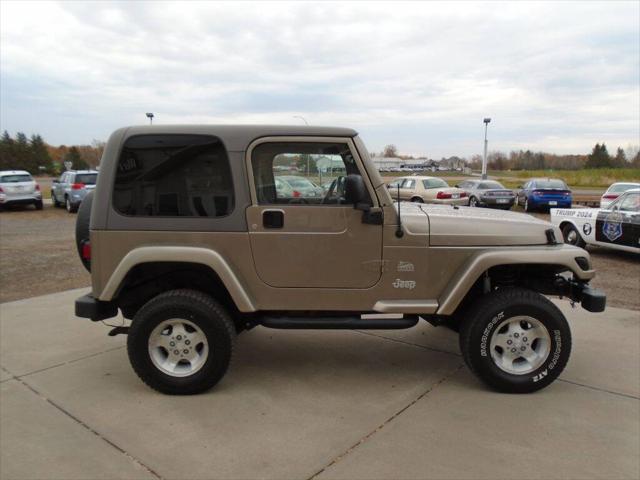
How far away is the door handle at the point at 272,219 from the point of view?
345 cm

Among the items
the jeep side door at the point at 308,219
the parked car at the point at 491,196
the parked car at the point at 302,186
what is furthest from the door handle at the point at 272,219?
the parked car at the point at 491,196

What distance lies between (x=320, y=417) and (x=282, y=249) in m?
1.19

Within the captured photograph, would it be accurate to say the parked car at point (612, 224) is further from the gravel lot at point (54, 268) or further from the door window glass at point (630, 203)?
the gravel lot at point (54, 268)

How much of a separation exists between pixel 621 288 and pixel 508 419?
4847 millimetres

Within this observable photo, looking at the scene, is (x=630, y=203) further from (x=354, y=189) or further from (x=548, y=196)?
(x=548, y=196)

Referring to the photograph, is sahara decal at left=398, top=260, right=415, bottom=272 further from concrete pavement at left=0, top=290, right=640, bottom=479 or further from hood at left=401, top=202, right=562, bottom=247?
concrete pavement at left=0, top=290, right=640, bottom=479

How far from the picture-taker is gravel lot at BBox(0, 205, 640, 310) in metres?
6.69

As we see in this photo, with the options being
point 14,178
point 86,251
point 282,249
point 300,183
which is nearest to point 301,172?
point 300,183

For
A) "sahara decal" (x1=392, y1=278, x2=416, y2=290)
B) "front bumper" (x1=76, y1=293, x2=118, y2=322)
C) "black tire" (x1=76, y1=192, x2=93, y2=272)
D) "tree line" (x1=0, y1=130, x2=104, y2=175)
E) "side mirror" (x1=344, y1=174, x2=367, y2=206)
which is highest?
"tree line" (x1=0, y1=130, x2=104, y2=175)

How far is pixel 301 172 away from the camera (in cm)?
357

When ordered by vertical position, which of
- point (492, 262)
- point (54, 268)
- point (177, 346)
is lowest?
point (54, 268)

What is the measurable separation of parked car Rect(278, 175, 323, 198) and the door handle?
0.66 feet

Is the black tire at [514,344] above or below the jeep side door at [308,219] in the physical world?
below

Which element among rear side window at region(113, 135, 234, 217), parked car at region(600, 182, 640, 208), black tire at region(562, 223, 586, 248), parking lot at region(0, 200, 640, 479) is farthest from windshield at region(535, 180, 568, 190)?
rear side window at region(113, 135, 234, 217)
